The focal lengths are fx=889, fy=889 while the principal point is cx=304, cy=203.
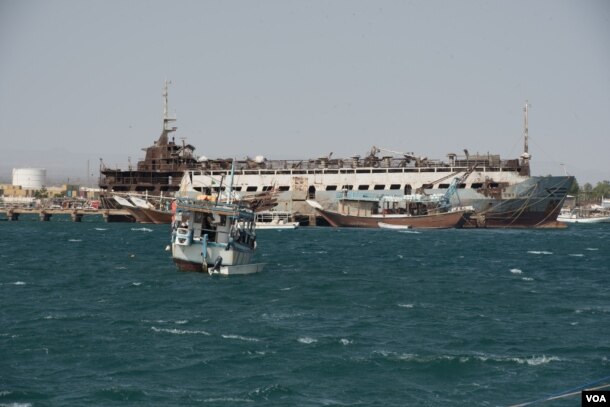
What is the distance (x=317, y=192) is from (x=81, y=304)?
81.1 m

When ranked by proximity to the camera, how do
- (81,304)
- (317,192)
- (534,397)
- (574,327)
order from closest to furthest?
(534,397) → (574,327) → (81,304) → (317,192)

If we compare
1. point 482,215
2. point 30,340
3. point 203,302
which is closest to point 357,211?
point 482,215

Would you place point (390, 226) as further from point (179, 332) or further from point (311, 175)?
point (179, 332)

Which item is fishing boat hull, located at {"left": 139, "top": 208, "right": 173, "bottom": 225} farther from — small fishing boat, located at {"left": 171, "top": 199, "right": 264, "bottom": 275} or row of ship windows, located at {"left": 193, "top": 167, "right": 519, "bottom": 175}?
small fishing boat, located at {"left": 171, "top": 199, "right": 264, "bottom": 275}

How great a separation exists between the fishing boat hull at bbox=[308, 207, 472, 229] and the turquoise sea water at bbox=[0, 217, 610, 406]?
45.6 m

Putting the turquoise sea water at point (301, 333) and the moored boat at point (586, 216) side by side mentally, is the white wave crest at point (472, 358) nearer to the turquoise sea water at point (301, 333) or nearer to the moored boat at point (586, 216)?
the turquoise sea water at point (301, 333)

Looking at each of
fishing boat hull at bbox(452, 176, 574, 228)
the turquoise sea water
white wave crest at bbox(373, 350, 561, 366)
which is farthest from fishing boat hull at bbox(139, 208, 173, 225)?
white wave crest at bbox(373, 350, 561, 366)

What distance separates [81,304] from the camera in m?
40.0

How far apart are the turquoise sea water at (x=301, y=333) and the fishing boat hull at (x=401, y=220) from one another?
45.6 metres

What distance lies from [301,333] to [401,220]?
78.0 metres

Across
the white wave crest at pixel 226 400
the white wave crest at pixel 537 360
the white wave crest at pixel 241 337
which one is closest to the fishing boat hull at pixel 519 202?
the white wave crest at pixel 241 337

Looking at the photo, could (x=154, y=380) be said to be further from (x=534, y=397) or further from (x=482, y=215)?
(x=482, y=215)

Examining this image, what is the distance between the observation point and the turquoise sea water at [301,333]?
2580cm

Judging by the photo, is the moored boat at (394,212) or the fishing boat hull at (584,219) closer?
the moored boat at (394,212)
